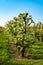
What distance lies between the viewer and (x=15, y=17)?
2930cm

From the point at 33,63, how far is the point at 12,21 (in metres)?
8.57

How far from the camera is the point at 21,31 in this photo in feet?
94.2

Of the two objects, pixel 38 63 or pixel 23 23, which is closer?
pixel 38 63

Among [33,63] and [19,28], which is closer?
[33,63]

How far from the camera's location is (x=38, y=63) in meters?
23.2

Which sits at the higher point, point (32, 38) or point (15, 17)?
point (15, 17)

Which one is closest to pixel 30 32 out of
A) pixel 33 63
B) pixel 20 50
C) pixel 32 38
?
pixel 32 38

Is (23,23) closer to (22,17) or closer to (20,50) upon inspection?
(22,17)

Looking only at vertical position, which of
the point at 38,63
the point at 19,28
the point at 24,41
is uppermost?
the point at 19,28

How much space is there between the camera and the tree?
28.6 meters

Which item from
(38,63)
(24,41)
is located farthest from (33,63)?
(24,41)

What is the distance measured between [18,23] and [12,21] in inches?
42.9

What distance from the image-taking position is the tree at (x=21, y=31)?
28.6 m

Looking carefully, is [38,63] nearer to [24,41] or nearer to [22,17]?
[24,41]
